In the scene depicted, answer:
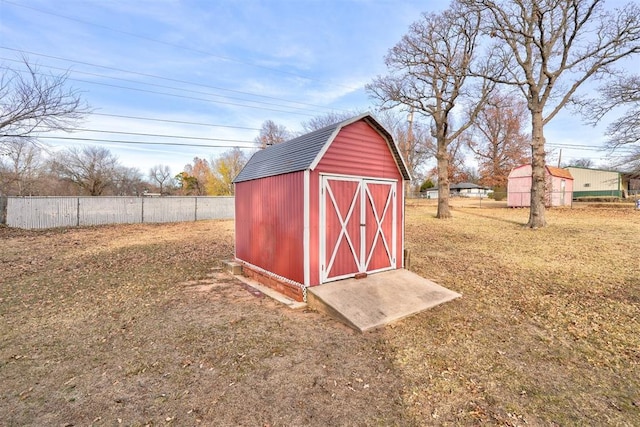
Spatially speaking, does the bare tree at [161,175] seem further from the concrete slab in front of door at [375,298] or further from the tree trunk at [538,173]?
the concrete slab in front of door at [375,298]

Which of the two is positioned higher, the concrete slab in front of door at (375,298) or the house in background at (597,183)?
the house in background at (597,183)

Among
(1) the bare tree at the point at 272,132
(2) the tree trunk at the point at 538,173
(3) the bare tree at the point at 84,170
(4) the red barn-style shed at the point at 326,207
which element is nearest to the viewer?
(4) the red barn-style shed at the point at 326,207

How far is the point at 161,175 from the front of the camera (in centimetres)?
4897

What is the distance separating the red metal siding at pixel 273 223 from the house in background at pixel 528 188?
26733mm

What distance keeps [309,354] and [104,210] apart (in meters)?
Answer: 19.3

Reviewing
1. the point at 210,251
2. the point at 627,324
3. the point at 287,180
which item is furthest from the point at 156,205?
the point at 627,324

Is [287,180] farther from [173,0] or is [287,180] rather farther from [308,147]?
[173,0]

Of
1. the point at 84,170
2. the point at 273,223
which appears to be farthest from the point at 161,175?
the point at 273,223

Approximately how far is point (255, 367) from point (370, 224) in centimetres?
367

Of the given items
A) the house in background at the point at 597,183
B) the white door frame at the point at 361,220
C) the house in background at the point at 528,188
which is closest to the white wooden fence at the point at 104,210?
the white door frame at the point at 361,220

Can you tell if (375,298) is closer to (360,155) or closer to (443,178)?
(360,155)

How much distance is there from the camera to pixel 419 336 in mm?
4031

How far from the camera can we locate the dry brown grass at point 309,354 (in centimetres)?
262

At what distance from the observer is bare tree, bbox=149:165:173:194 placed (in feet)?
159
